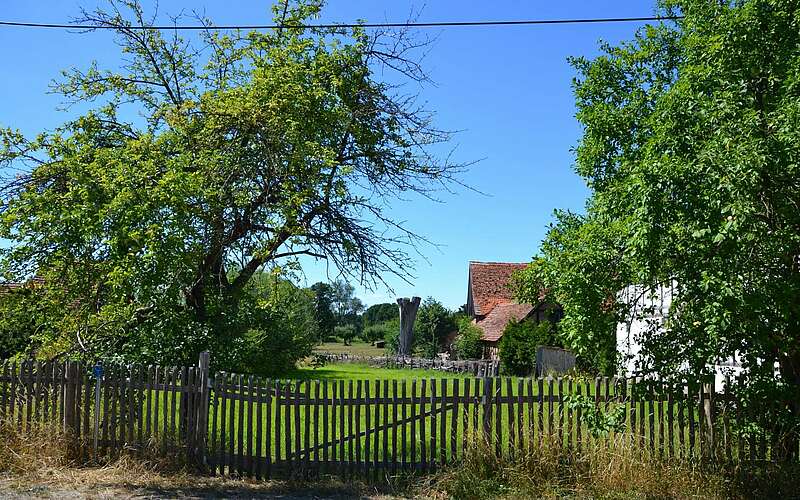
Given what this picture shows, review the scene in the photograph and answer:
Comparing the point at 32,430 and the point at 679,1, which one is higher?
the point at 679,1

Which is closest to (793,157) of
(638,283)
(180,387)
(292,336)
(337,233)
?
(638,283)

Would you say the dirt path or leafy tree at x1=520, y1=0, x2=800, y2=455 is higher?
leafy tree at x1=520, y1=0, x2=800, y2=455

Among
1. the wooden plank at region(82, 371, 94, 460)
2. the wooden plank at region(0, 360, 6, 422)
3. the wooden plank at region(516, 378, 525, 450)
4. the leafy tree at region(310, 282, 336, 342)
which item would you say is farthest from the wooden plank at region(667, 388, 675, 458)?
the leafy tree at region(310, 282, 336, 342)

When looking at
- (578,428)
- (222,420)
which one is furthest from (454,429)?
(222,420)

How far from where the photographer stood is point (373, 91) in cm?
1176

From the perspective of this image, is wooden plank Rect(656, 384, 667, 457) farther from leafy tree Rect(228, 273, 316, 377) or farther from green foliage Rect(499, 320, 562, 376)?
green foliage Rect(499, 320, 562, 376)

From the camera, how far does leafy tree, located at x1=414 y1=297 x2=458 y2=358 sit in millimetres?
46531

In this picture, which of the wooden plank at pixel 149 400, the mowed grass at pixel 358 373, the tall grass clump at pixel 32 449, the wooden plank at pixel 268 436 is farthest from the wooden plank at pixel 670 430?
the mowed grass at pixel 358 373

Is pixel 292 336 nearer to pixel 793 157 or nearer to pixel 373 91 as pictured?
pixel 373 91

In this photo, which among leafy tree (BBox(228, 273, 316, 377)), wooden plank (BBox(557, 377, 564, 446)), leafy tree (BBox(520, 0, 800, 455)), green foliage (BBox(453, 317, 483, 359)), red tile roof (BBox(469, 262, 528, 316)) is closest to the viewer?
leafy tree (BBox(520, 0, 800, 455))

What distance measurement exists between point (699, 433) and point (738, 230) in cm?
322

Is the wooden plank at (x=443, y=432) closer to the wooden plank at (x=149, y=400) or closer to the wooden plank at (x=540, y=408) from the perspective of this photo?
the wooden plank at (x=540, y=408)

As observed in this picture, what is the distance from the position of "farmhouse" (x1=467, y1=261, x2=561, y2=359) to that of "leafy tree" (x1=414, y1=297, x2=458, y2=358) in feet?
7.13

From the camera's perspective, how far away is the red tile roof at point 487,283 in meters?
44.4
